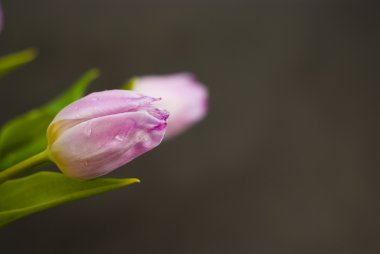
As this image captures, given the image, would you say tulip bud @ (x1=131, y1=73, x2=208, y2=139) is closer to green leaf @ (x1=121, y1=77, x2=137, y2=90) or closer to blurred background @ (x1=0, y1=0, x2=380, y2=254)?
green leaf @ (x1=121, y1=77, x2=137, y2=90)

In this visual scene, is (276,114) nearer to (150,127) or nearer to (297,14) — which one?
(297,14)

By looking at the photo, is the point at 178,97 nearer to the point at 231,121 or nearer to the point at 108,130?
the point at 108,130

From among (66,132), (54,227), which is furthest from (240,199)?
(66,132)

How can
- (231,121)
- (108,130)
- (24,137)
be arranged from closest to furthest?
1. (108,130)
2. (24,137)
3. (231,121)

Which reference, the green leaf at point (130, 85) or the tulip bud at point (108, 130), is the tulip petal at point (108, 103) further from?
the green leaf at point (130, 85)

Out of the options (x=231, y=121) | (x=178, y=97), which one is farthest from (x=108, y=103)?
(x=231, y=121)

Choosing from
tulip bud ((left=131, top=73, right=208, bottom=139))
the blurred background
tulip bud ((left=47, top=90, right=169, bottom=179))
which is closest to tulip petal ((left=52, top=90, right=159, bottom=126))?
tulip bud ((left=47, top=90, right=169, bottom=179))

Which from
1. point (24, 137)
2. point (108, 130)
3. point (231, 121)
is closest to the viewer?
point (108, 130)

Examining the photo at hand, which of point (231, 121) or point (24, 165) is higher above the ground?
point (24, 165)

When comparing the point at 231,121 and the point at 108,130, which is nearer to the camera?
the point at 108,130
